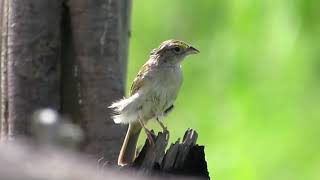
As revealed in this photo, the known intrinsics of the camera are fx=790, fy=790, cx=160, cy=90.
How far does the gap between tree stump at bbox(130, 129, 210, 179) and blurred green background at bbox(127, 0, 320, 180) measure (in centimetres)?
214

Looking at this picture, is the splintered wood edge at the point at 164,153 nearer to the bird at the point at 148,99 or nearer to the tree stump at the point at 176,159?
the tree stump at the point at 176,159

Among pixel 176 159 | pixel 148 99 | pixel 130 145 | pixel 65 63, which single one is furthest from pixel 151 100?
pixel 176 159

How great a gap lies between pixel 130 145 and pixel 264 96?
183 centimetres

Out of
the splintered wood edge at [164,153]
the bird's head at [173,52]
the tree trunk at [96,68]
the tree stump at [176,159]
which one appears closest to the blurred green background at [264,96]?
the bird's head at [173,52]

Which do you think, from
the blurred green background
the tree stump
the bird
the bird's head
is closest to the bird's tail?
the bird

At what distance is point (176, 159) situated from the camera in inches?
89.5

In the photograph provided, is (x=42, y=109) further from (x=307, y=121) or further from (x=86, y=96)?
(x=307, y=121)

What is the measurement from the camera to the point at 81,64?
3.55 m

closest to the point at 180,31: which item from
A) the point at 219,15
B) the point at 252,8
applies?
the point at 219,15

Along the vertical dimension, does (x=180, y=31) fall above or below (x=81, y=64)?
above

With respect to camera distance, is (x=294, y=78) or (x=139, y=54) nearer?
(x=294, y=78)

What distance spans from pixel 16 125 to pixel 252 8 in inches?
72.6

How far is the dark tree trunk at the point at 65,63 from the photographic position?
3.47 metres

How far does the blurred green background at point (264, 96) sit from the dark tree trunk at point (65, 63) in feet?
4.16
